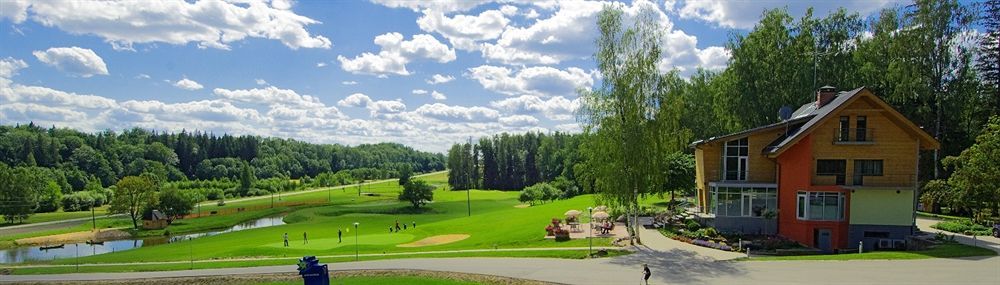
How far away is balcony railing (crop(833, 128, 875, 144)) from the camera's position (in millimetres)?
32625

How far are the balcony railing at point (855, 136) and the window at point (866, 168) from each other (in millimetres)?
1124

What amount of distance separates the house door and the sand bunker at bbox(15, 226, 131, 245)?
2815 inches

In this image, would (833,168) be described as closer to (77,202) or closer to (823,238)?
(823,238)

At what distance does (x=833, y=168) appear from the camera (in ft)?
108

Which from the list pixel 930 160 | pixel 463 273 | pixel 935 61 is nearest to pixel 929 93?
pixel 935 61

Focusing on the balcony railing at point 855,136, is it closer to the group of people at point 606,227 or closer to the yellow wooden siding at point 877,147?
the yellow wooden siding at point 877,147

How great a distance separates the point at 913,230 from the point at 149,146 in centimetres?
19070

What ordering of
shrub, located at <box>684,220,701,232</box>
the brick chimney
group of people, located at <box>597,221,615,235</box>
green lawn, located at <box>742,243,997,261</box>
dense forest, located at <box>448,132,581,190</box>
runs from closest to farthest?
green lawn, located at <box>742,243,997,261</box> < shrub, located at <box>684,220,701,232</box> < group of people, located at <box>597,221,615,235</box> < the brick chimney < dense forest, located at <box>448,132,581,190</box>

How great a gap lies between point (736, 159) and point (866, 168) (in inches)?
279

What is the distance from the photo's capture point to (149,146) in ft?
571

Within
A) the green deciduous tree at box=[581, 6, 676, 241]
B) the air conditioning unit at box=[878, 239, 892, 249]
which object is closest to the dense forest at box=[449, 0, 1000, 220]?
the green deciduous tree at box=[581, 6, 676, 241]

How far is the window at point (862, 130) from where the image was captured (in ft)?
107

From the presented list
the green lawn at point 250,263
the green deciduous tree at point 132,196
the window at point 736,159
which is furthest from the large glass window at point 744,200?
the green deciduous tree at point 132,196

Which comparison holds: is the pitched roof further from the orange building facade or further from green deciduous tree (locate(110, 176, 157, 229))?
green deciduous tree (locate(110, 176, 157, 229))
